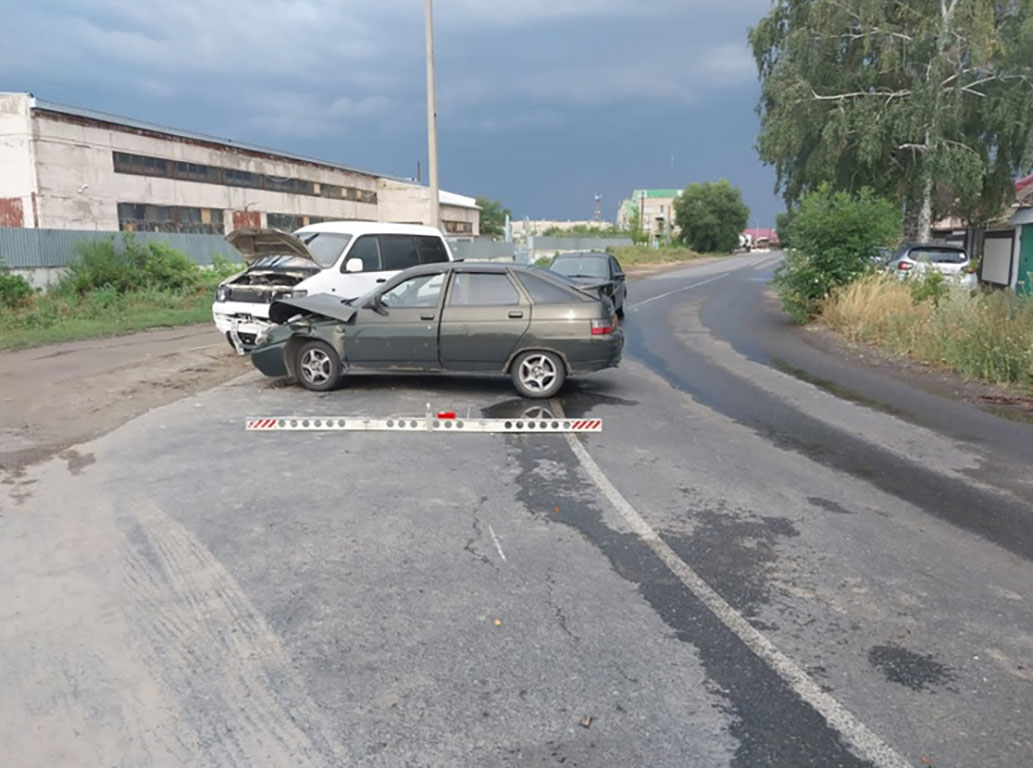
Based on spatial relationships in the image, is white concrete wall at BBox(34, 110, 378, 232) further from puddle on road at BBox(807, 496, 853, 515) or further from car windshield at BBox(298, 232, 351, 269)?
puddle on road at BBox(807, 496, 853, 515)

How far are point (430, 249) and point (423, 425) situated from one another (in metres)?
7.59

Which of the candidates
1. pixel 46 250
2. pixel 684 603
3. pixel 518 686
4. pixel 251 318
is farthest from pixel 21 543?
pixel 46 250

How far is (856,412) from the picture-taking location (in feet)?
31.8

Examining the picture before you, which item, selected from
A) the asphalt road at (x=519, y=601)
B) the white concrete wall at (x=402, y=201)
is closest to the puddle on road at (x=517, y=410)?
the asphalt road at (x=519, y=601)

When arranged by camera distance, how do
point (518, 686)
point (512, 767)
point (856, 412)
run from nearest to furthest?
point (512, 767), point (518, 686), point (856, 412)

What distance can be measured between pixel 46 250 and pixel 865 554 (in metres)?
23.8

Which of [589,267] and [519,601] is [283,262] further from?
[519,601]

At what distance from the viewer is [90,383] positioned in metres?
11.2

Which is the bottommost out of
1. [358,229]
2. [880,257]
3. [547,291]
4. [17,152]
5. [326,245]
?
Answer: [547,291]

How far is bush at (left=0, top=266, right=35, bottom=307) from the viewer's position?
19.4m

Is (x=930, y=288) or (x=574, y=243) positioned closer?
(x=930, y=288)

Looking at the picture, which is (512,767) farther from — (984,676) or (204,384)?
(204,384)

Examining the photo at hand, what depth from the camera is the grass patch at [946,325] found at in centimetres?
1132

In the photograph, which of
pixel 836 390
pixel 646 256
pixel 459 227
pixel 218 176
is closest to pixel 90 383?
pixel 836 390
